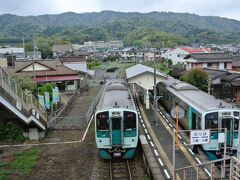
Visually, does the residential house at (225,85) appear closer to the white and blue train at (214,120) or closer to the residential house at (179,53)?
the white and blue train at (214,120)

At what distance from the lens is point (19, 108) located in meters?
13.5

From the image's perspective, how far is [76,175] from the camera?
475 inches

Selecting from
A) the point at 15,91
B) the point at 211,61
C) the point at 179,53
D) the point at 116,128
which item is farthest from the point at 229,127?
the point at 179,53

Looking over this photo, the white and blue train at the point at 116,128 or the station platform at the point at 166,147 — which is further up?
the white and blue train at the point at 116,128

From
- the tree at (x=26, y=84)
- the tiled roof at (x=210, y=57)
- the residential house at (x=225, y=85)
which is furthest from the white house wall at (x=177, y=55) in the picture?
the tree at (x=26, y=84)

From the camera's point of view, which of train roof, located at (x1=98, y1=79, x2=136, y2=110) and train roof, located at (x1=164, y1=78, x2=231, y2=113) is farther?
train roof, located at (x1=164, y1=78, x2=231, y2=113)

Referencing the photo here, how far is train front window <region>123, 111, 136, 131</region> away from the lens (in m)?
12.7

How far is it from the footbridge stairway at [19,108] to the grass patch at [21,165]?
166cm

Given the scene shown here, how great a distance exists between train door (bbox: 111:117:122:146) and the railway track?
105cm

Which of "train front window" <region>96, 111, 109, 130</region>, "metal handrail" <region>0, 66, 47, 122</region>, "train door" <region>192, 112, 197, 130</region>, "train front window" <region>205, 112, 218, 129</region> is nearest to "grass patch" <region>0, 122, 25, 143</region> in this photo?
"metal handrail" <region>0, 66, 47, 122</region>

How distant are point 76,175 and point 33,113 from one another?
5.10 m

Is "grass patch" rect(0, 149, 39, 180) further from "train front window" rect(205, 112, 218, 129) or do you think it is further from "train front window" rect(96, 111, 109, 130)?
"train front window" rect(205, 112, 218, 129)

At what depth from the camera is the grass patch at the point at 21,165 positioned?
40.7 ft

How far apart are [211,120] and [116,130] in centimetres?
412
